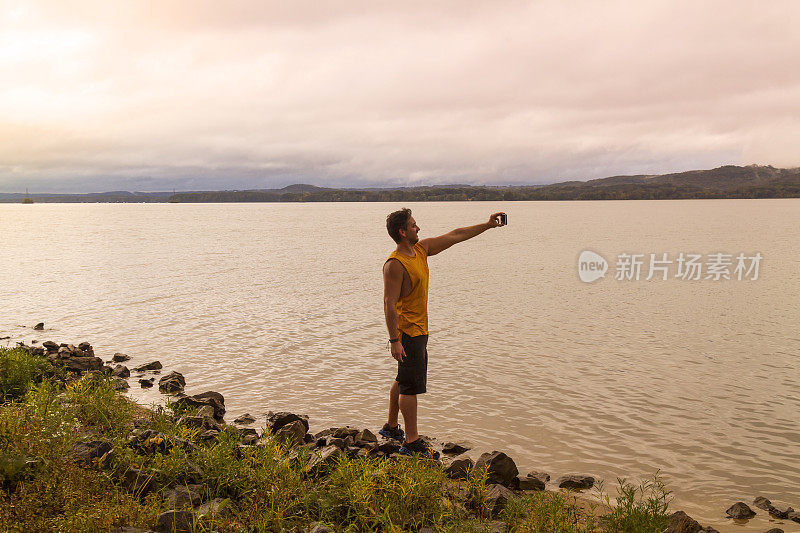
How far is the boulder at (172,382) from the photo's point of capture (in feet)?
42.3

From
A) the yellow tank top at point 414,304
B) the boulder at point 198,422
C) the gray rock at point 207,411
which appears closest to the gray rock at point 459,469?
the yellow tank top at point 414,304

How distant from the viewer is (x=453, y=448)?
388 inches

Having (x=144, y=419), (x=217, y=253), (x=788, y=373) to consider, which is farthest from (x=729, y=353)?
(x=217, y=253)

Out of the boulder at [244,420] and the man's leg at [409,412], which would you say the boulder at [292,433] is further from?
the man's leg at [409,412]

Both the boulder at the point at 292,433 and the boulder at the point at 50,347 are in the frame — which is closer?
the boulder at the point at 292,433

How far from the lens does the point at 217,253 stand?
51938 mm

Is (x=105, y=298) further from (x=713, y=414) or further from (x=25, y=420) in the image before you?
(x=713, y=414)

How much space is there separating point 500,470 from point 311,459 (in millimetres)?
2580

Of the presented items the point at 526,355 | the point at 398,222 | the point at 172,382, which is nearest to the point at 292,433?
the point at 398,222

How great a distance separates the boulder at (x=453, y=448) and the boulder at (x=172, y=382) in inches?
253

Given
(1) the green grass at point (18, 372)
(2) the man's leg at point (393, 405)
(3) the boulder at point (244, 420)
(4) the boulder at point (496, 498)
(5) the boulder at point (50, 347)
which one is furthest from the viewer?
(5) the boulder at point (50, 347)

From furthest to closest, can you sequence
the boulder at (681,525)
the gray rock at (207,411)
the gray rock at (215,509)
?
1. the gray rock at (207,411)
2. the boulder at (681,525)
3. the gray rock at (215,509)

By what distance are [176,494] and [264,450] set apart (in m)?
1.78

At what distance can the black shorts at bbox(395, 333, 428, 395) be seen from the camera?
8.39m
